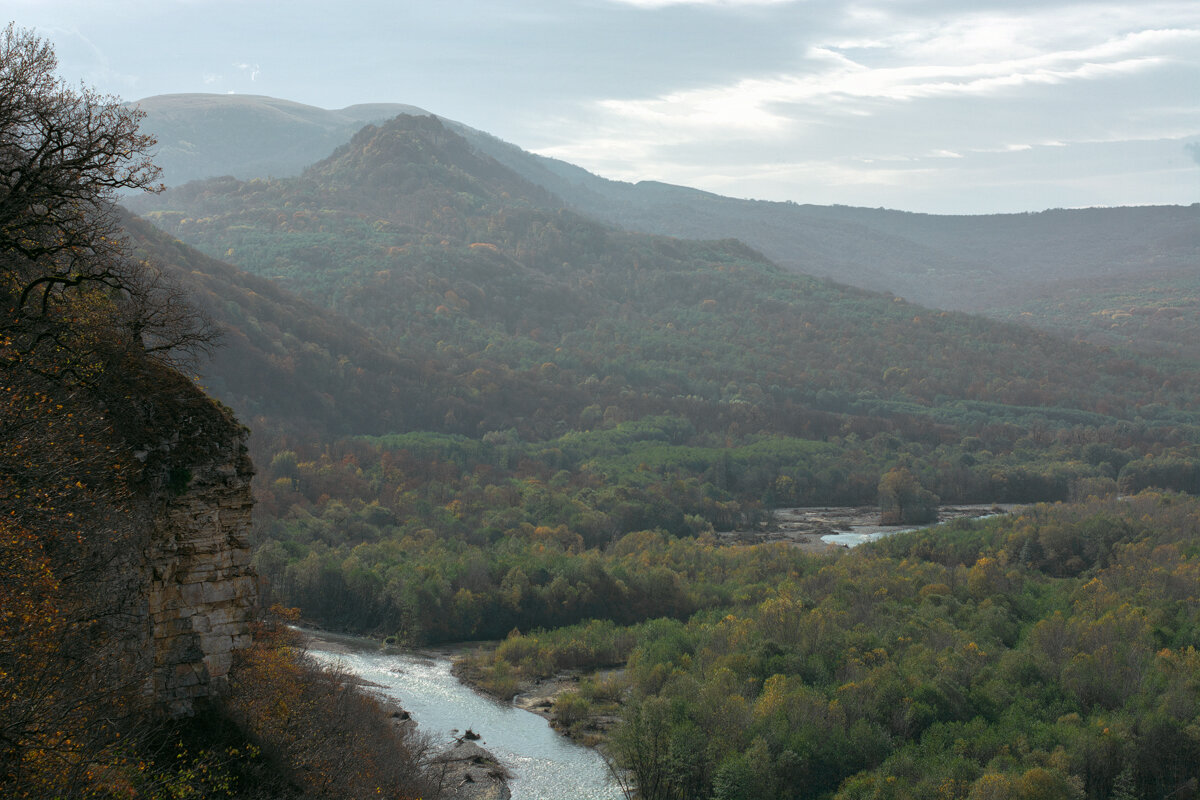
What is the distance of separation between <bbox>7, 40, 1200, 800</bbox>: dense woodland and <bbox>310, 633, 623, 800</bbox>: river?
6.24 feet

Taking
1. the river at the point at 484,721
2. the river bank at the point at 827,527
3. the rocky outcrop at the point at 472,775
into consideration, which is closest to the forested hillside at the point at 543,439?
the river bank at the point at 827,527

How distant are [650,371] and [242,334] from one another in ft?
261

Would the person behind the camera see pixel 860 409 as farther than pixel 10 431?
Yes

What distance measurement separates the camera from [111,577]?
18.0 m

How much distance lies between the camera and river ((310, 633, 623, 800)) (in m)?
43.1

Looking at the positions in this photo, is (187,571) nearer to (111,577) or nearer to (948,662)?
(111,577)

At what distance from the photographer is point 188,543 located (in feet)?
64.6

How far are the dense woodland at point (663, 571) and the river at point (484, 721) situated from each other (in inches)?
74.9

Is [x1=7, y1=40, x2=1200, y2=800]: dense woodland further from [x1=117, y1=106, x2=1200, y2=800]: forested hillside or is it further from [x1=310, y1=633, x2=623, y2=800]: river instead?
[x1=310, y1=633, x2=623, y2=800]: river

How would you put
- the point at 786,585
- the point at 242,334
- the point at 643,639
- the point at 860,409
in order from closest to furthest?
the point at 643,639, the point at 786,585, the point at 242,334, the point at 860,409

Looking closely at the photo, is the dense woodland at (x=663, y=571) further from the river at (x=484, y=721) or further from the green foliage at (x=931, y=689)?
the river at (x=484, y=721)

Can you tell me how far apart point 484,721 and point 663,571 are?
26.2 m

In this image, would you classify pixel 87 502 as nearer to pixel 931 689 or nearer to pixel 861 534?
pixel 931 689

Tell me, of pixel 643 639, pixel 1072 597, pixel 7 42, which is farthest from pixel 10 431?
pixel 1072 597
